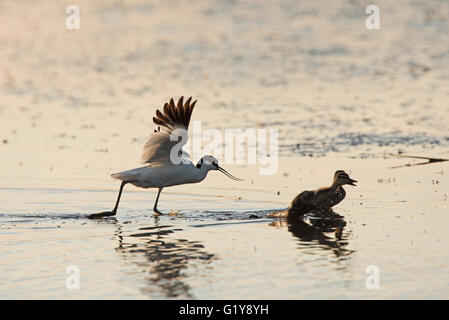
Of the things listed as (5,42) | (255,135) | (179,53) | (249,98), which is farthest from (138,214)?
(5,42)

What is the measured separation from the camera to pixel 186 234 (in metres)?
11.8

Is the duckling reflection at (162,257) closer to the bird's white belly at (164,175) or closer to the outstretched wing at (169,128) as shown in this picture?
the outstretched wing at (169,128)

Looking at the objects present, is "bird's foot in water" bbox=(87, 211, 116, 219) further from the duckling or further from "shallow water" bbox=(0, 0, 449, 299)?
the duckling

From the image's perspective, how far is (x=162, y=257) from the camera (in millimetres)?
10555

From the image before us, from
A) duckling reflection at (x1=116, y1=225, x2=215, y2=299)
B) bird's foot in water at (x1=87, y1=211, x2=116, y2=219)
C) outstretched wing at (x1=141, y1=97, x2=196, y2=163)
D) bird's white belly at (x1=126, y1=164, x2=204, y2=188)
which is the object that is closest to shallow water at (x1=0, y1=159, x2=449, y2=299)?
duckling reflection at (x1=116, y1=225, x2=215, y2=299)

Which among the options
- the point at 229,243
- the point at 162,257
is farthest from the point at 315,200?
the point at 162,257

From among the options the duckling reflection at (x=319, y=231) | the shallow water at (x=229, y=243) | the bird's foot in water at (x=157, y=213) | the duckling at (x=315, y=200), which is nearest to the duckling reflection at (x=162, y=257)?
the shallow water at (x=229, y=243)

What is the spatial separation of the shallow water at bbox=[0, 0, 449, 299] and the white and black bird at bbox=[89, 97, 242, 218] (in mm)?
376

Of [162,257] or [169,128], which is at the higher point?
[169,128]

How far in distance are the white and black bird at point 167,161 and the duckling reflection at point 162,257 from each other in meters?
1.34

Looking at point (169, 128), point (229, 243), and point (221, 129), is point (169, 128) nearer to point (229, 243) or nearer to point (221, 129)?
point (229, 243)

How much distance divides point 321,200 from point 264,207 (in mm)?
927

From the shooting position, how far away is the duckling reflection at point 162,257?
369 inches

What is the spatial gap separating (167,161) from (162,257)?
341cm
